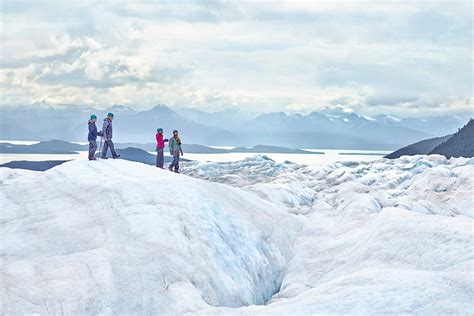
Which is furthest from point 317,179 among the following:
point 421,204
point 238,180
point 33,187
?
point 33,187

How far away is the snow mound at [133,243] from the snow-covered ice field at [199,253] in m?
0.04

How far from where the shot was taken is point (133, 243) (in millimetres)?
15578

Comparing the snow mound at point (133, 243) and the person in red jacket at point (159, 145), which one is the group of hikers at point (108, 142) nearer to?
the person in red jacket at point (159, 145)

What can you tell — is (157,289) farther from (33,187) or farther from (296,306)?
(33,187)

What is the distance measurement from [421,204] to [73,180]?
64.7 ft

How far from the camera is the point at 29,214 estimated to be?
736 inches

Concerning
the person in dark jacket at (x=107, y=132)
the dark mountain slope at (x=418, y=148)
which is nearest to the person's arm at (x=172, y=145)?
the person in dark jacket at (x=107, y=132)

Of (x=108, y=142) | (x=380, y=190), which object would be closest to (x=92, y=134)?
(x=108, y=142)

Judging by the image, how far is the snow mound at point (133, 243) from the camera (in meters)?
13.2

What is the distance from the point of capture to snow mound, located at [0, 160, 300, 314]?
13211mm

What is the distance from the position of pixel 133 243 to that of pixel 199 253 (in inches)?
76.4

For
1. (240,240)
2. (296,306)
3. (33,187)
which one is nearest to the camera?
(296,306)

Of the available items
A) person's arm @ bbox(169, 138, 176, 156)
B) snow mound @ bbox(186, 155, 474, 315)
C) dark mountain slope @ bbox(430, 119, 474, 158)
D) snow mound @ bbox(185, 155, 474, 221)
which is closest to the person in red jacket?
person's arm @ bbox(169, 138, 176, 156)

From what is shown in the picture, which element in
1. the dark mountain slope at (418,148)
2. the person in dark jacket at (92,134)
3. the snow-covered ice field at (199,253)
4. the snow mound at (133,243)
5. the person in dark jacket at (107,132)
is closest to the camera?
the snow-covered ice field at (199,253)
